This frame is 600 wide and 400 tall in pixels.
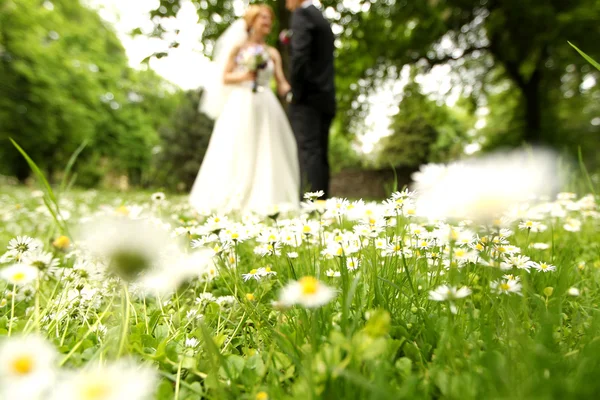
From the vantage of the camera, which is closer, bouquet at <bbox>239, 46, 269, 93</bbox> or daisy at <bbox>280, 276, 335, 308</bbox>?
daisy at <bbox>280, 276, 335, 308</bbox>

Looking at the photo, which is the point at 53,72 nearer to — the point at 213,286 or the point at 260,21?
the point at 260,21

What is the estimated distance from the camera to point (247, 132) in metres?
4.41

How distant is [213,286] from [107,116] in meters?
23.5

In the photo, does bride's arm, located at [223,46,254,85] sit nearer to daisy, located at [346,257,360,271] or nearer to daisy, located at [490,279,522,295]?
daisy, located at [346,257,360,271]

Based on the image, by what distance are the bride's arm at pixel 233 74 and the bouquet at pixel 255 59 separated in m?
0.09

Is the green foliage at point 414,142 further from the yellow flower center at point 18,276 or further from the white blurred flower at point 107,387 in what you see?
the white blurred flower at point 107,387

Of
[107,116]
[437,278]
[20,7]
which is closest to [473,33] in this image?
[437,278]

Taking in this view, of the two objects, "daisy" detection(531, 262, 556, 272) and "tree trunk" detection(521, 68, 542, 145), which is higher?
"tree trunk" detection(521, 68, 542, 145)

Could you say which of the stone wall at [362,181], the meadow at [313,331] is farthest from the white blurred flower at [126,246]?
the stone wall at [362,181]

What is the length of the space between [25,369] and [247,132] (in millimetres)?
4075

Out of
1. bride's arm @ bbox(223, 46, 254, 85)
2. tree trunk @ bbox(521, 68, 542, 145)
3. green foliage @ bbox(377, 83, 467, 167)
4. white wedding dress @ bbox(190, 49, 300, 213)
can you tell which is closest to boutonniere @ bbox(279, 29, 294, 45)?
white wedding dress @ bbox(190, 49, 300, 213)

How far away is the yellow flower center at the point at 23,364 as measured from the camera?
494mm

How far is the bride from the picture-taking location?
429 centimetres

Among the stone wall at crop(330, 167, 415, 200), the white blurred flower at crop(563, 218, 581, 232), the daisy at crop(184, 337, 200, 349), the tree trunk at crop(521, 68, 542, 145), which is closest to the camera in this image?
the daisy at crop(184, 337, 200, 349)
